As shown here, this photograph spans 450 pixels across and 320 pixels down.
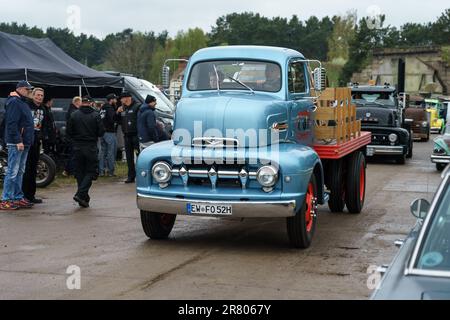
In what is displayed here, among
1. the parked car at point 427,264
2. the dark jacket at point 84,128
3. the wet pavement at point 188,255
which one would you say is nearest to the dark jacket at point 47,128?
the wet pavement at point 188,255

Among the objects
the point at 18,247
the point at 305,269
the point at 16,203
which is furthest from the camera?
the point at 16,203

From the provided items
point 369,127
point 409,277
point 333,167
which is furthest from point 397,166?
point 409,277

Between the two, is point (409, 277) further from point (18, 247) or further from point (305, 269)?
point (18, 247)

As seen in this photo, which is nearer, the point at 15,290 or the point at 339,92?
the point at 15,290

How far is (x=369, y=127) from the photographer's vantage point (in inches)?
907

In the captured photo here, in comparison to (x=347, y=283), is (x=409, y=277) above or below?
above

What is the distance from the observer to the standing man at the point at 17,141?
1216 cm

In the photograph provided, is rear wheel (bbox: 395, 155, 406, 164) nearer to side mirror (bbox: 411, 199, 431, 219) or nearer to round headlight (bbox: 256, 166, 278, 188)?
round headlight (bbox: 256, 166, 278, 188)

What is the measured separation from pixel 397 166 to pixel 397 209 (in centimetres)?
949

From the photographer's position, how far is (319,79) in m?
10.6

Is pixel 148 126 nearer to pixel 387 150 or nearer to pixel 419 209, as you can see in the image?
pixel 387 150

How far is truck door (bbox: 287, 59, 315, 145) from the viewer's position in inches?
402

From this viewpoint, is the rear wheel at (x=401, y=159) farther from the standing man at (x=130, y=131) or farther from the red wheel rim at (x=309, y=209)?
the red wheel rim at (x=309, y=209)

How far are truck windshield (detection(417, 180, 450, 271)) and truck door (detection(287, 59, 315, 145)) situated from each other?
203 inches
